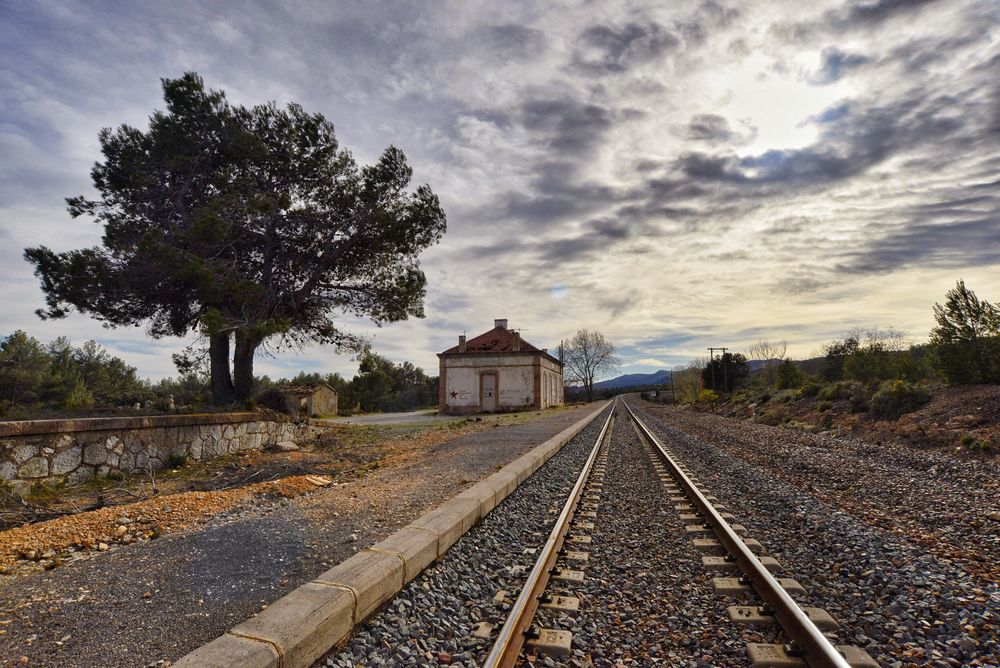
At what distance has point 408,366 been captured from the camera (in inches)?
2699

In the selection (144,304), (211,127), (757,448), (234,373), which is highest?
(211,127)

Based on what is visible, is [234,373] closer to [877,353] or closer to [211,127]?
[211,127]

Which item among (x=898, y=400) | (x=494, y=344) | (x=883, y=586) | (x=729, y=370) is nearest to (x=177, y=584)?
(x=883, y=586)

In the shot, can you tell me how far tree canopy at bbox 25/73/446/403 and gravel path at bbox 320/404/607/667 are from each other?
9856mm

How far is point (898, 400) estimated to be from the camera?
15.5 m

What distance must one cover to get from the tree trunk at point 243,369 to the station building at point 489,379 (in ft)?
82.9

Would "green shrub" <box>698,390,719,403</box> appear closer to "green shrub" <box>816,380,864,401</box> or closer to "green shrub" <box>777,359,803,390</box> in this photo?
"green shrub" <box>777,359,803,390</box>

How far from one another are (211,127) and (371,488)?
41.4ft

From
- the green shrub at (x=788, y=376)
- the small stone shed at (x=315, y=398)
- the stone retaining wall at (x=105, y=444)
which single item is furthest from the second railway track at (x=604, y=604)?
the green shrub at (x=788, y=376)

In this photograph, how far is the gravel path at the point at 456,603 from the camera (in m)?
3.06

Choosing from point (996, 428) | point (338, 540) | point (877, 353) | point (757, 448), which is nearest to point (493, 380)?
point (877, 353)

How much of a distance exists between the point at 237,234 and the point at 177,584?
12.6 m

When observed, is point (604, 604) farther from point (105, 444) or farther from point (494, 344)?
point (494, 344)

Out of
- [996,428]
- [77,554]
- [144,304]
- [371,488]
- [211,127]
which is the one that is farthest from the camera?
[211,127]
